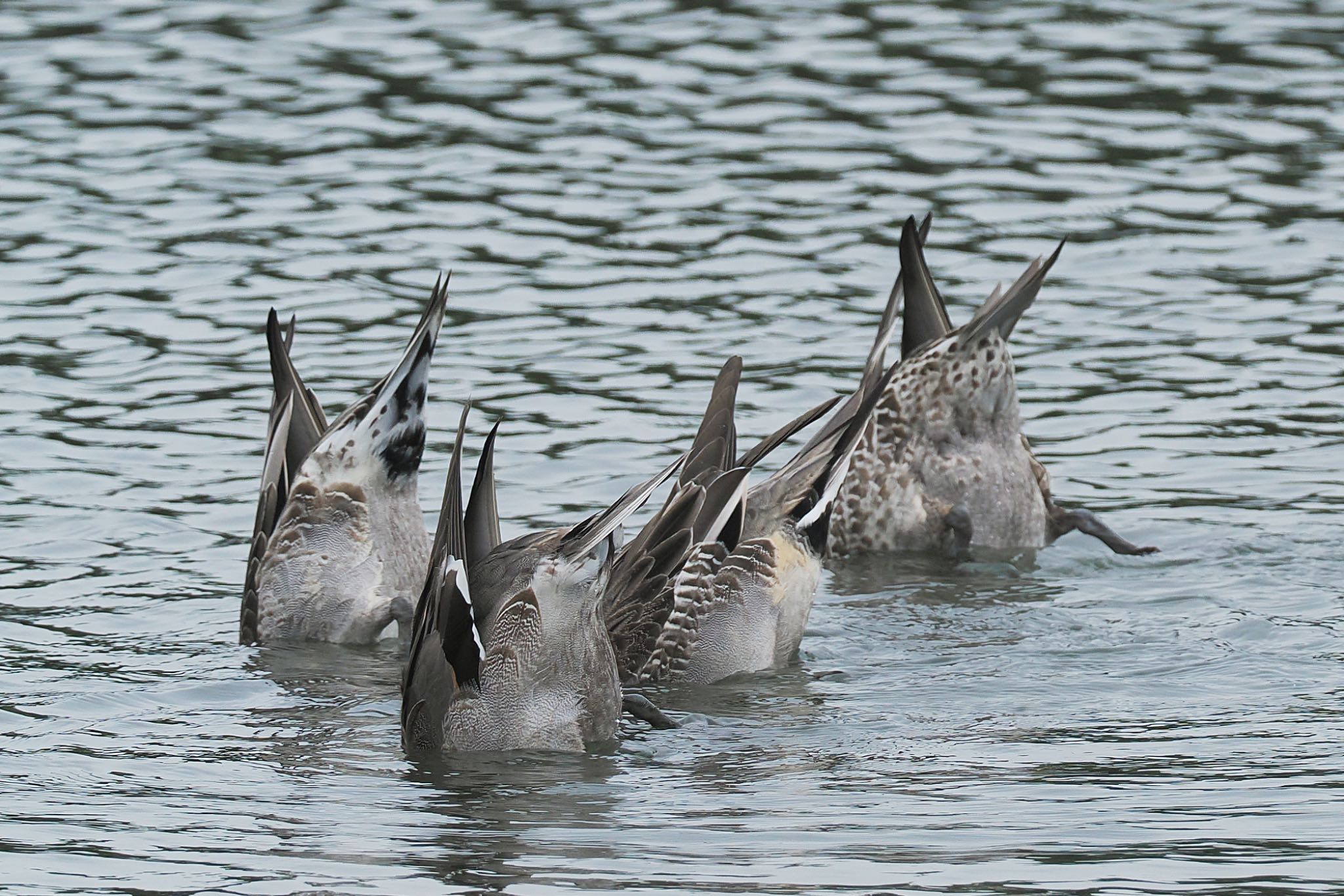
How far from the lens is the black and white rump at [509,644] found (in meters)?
6.89

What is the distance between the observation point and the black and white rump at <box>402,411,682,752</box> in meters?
6.89

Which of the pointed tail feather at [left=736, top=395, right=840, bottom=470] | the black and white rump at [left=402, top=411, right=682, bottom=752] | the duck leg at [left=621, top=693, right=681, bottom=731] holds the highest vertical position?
the pointed tail feather at [left=736, top=395, right=840, bottom=470]

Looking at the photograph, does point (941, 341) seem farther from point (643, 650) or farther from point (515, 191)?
point (515, 191)

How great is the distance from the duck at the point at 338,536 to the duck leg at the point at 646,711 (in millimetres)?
1521

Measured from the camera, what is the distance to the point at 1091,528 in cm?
931

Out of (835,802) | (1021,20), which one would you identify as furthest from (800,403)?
(1021,20)

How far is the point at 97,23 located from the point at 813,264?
7192mm

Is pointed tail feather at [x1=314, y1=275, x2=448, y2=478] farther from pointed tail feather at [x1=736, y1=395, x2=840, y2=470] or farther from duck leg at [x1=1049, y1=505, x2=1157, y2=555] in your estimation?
duck leg at [x1=1049, y1=505, x2=1157, y2=555]

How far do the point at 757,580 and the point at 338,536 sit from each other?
5.53 feet

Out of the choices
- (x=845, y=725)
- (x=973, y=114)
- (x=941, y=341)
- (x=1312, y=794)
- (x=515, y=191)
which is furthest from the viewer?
(x=973, y=114)

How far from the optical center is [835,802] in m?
6.44

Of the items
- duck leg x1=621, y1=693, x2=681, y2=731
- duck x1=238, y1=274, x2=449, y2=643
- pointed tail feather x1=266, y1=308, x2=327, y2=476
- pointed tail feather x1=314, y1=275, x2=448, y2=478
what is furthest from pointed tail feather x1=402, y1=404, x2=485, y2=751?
pointed tail feather x1=266, y1=308, x2=327, y2=476

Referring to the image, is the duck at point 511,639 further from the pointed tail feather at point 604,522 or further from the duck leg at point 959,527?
the duck leg at point 959,527

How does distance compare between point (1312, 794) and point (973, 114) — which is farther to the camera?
point (973, 114)
